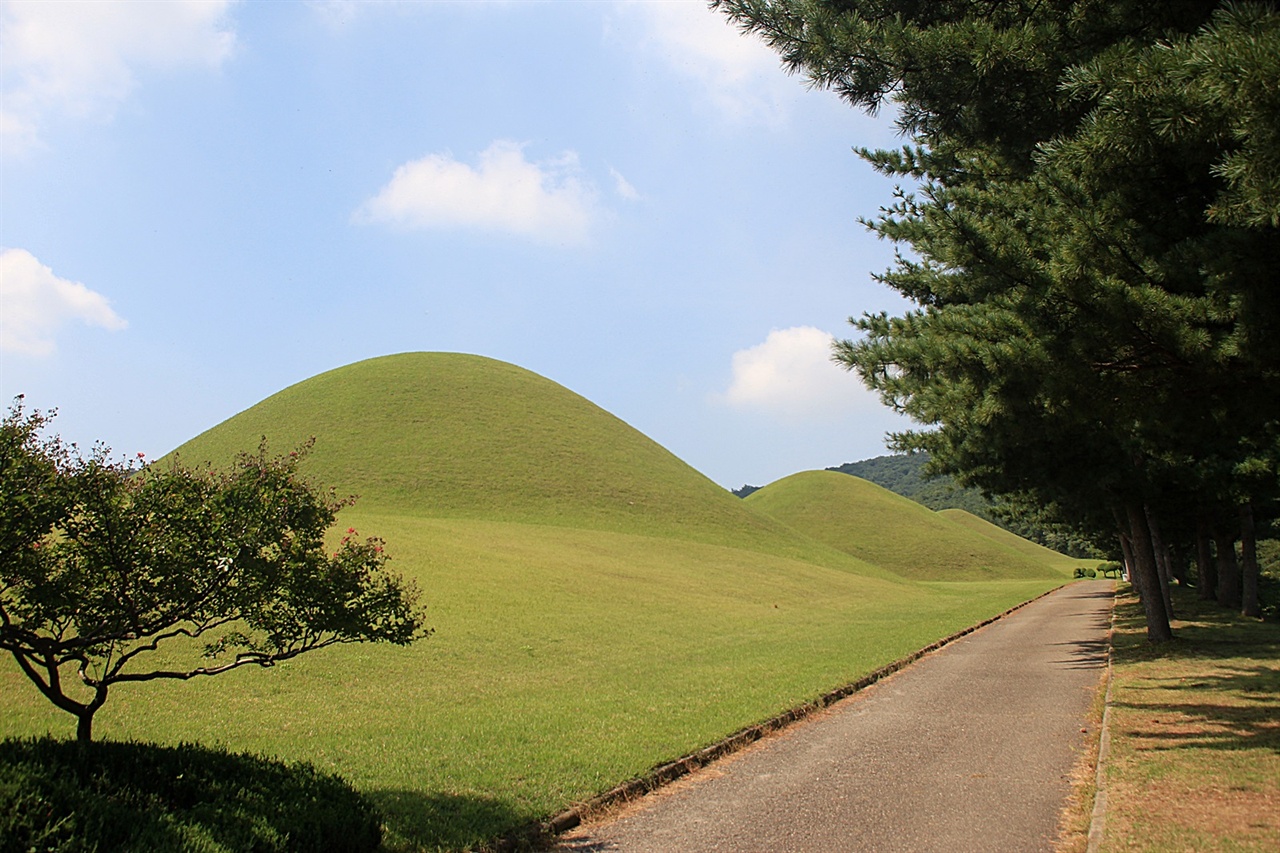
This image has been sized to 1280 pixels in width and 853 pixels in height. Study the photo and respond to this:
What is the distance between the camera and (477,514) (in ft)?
213

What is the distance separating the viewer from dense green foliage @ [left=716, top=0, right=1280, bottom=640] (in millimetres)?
5688

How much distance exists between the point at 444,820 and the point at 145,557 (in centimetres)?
360

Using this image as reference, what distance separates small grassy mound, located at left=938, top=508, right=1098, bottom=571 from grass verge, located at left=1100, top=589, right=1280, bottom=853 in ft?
390

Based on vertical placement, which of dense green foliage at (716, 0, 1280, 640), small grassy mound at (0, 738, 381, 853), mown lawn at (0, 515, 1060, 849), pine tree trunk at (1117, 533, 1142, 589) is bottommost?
mown lawn at (0, 515, 1060, 849)

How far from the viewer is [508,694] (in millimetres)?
15875

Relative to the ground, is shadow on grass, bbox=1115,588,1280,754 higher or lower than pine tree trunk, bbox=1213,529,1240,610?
lower

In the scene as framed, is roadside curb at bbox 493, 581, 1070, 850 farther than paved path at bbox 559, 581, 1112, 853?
Yes

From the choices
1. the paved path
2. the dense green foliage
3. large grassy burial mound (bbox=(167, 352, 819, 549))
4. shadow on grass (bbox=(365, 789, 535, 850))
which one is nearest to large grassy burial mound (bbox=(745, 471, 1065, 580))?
large grassy burial mound (bbox=(167, 352, 819, 549))

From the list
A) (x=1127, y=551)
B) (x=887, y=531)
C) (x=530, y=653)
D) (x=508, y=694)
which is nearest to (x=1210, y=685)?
(x=508, y=694)

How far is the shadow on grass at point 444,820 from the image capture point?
6.75m

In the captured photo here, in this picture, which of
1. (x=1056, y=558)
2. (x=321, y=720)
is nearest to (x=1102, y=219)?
(x=321, y=720)

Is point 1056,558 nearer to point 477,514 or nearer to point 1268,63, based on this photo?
point 477,514

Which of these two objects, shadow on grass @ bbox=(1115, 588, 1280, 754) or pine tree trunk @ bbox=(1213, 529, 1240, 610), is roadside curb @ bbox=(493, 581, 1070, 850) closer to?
shadow on grass @ bbox=(1115, 588, 1280, 754)

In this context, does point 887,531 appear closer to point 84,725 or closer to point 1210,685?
point 1210,685
